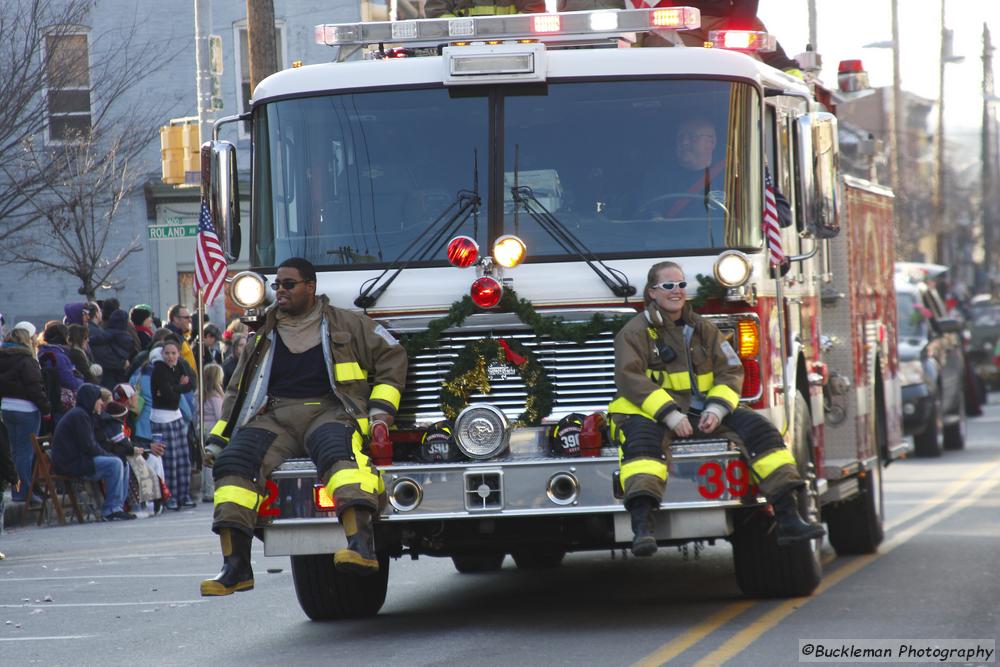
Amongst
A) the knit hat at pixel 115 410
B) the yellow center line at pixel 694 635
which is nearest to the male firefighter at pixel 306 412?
the yellow center line at pixel 694 635

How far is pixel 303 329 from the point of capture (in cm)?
892

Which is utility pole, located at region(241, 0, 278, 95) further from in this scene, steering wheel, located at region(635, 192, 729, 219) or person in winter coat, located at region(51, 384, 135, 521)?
steering wheel, located at region(635, 192, 729, 219)

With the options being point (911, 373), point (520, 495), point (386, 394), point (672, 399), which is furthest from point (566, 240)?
point (911, 373)

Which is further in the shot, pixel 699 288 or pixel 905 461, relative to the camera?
pixel 905 461

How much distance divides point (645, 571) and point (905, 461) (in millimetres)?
11065

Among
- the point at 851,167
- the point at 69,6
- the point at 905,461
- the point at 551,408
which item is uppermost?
the point at 69,6

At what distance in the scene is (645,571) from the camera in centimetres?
1184

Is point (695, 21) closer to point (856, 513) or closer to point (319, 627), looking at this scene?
point (319, 627)

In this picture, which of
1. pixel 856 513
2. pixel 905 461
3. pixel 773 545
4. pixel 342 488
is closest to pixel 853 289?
pixel 856 513

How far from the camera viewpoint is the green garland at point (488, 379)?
8750mm

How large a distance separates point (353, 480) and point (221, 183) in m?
1.92

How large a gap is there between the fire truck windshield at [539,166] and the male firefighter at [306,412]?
1.39 ft

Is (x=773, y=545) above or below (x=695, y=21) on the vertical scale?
below

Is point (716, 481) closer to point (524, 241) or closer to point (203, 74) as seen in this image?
point (524, 241)
